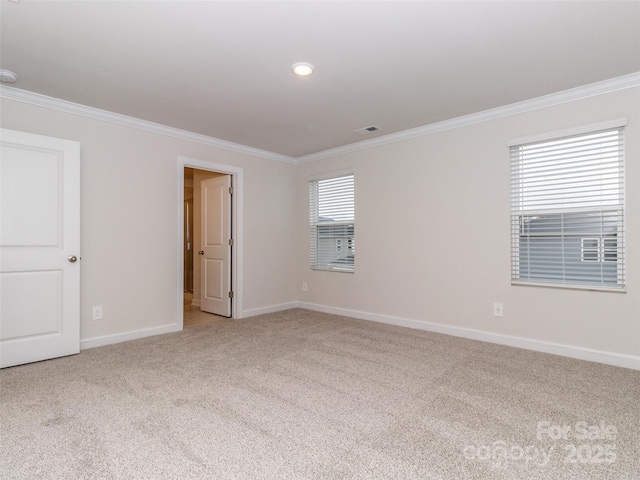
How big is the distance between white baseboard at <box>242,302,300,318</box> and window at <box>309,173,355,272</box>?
695mm

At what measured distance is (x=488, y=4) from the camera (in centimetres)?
205

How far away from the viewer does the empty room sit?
1967 millimetres

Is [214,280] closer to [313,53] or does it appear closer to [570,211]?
[313,53]

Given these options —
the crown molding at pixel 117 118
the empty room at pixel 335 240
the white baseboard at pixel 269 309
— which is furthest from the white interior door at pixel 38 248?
the white baseboard at pixel 269 309

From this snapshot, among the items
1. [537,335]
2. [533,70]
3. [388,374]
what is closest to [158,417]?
[388,374]

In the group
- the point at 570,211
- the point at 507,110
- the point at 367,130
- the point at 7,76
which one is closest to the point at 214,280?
the point at 367,130

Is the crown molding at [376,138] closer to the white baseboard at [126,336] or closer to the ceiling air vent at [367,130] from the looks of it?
the ceiling air vent at [367,130]

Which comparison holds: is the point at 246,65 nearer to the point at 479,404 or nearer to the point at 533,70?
the point at 533,70

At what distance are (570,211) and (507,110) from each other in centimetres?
113

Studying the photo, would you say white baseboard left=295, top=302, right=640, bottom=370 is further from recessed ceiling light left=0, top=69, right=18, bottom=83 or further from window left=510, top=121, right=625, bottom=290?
recessed ceiling light left=0, top=69, right=18, bottom=83

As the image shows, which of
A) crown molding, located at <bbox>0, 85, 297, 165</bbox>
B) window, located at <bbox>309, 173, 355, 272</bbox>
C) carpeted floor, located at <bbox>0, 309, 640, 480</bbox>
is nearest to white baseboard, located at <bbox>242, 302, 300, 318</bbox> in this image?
window, located at <bbox>309, 173, 355, 272</bbox>

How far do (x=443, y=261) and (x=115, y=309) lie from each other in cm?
353

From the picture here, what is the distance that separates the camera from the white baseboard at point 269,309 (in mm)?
5004

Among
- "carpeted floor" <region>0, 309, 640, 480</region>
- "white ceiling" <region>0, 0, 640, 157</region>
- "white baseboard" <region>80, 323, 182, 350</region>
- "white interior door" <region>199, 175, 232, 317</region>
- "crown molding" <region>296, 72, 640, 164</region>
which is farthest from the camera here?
"white interior door" <region>199, 175, 232, 317</region>
